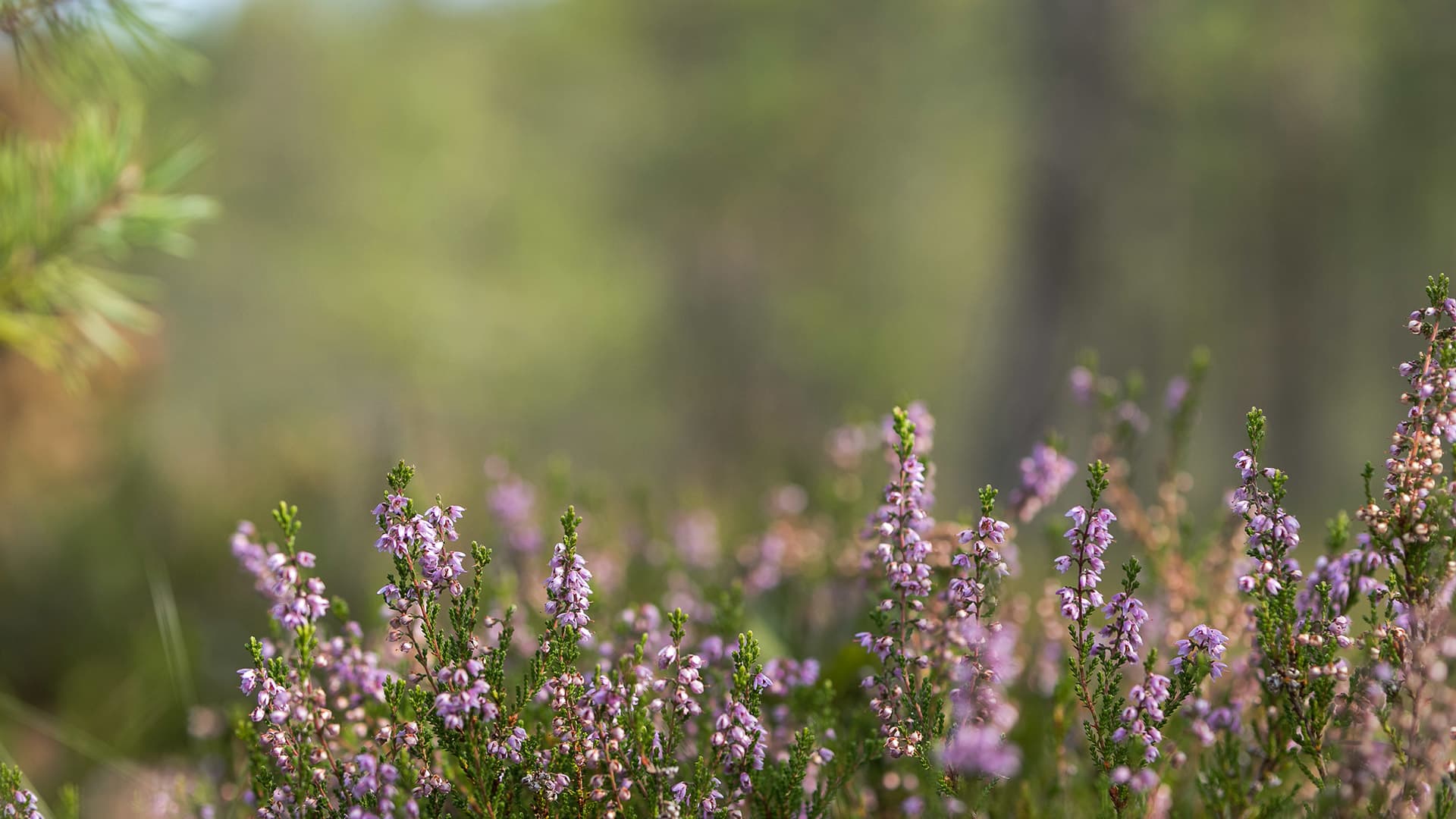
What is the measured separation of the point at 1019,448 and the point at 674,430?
1791cm

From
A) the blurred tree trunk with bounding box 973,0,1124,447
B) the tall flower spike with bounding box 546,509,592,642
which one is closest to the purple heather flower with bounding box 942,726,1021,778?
the tall flower spike with bounding box 546,509,592,642

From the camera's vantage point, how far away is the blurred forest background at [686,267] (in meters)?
6.09

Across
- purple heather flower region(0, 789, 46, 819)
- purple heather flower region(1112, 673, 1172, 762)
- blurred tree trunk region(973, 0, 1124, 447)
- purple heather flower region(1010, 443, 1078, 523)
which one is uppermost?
blurred tree trunk region(973, 0, 1124, 447)

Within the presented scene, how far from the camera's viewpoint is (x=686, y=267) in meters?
24.3

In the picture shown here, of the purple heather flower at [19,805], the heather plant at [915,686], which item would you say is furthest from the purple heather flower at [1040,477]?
the purple heather flower at [19,805]

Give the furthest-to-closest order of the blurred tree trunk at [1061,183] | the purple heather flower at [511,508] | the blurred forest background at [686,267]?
the blurred tree trunk at [1061,183] → the blurred forest background at [686,267] → the purple heather flower at [511,508]

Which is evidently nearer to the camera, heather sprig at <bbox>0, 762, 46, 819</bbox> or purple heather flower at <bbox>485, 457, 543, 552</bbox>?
heather sprig at <bbox>0, 762, 46, 819</bbox>

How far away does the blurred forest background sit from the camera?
609 centimetres

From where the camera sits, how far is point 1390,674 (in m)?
1.81

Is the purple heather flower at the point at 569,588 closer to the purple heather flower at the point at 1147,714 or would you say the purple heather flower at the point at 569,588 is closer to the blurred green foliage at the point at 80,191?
the purple heather flower at the point at 1147,714

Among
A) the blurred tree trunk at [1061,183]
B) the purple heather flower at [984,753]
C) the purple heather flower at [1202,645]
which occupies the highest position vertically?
the blurred tree trunk at [1061,183]

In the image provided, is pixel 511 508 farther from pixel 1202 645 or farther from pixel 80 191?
pixel 1202 645

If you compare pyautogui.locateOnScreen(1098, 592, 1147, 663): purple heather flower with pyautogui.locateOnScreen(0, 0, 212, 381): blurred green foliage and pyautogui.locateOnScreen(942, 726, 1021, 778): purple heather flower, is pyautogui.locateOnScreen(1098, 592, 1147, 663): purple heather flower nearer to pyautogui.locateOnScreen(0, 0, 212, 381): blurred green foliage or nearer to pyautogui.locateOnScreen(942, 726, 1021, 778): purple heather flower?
pyautogui.locateOnScreen(942, 726, 1021, 778): purple heather flower

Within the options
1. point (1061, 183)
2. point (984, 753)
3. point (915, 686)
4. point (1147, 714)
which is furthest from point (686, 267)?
point (984, 753)
